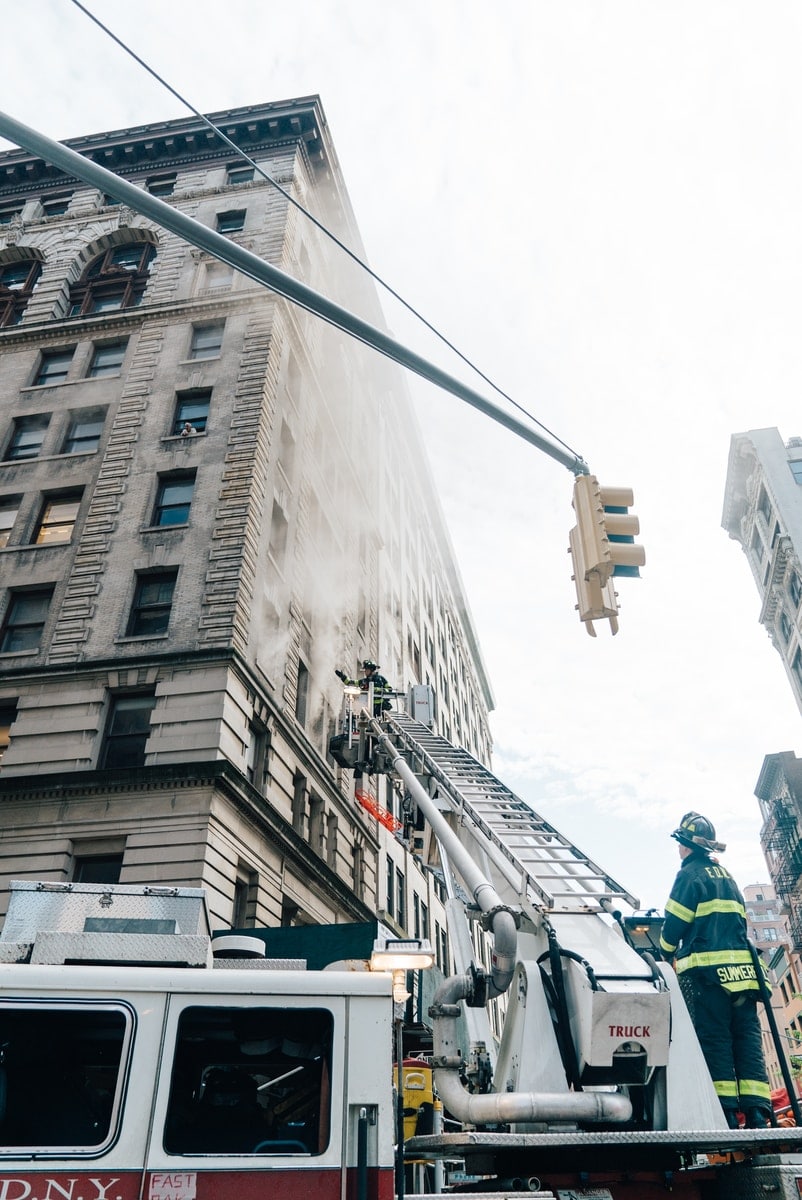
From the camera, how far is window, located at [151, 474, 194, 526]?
20.0m

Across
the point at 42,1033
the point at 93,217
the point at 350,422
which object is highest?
the point at 93,217

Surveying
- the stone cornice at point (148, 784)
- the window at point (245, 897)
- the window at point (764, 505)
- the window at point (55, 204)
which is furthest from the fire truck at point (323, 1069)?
the window at point (764, 505)

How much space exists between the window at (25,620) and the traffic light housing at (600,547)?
15031 mm

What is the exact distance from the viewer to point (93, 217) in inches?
1175

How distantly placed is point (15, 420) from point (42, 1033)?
22605mm

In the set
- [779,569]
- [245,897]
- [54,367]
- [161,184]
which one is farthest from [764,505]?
[245,897]

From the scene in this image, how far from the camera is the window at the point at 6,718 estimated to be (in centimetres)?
1699

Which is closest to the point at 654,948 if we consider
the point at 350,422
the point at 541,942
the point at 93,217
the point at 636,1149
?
the point at 541,942

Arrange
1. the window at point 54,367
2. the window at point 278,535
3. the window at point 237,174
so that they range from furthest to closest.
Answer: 1. the window at point 237,174
2. the window at point 54,367
3. the window at point 278,535

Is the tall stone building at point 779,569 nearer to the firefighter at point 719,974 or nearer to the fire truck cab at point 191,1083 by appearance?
the firefighter at point 719,974

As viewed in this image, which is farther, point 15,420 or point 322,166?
point 322,166

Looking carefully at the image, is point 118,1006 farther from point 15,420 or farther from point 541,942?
point 15,420

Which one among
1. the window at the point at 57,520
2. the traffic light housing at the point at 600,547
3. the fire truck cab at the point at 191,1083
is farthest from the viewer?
the window at the point at 57,520

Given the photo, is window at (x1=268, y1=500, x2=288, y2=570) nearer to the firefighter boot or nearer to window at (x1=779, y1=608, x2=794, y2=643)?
the firefighter boot
